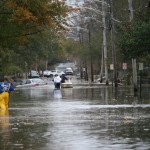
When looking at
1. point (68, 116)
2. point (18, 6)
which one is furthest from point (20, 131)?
point (18, 6)

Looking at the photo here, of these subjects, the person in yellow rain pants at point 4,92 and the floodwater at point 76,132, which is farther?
the person in yellow rain pants at point 4,92

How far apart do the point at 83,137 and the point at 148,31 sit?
2318 centimetres

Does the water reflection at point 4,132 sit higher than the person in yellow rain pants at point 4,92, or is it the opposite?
the person in yellow rain pants at point 4,92

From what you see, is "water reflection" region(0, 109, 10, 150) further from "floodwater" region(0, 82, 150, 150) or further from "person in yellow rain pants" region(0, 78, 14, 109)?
"person in yellow rain pants" region(0, 78, 14, 109)

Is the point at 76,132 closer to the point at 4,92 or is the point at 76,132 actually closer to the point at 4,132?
the point at 4,132

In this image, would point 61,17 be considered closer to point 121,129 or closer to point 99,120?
point 99,120

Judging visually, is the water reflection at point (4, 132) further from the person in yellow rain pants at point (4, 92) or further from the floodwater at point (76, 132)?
the person in yellow rain pants at point (4, 92)

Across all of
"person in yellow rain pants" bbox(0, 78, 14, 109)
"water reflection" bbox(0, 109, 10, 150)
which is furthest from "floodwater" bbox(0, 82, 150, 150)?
"person in yellow rain pants" bbox(0, 78, 14, 109)

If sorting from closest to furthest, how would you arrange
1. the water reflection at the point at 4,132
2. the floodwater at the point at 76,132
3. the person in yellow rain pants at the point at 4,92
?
the floodwater at the point at 76,132 < the water reflection at the point at 4,132 < the person in yellow rain pants at the point at 4,92

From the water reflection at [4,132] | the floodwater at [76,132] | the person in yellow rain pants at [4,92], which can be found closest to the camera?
the floodwater at [76,132]

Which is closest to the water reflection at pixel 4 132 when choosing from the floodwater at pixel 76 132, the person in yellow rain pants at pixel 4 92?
the floodwater at pixel 76 132

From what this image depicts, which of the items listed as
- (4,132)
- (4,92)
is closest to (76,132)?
(4,132)

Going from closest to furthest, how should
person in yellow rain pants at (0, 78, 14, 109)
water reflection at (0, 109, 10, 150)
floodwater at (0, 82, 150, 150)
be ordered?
floodwater at (0, 82, 150, 150) < water reflection at (0, 109, 10, 150) < person in yellow rain pants at (0, 78, 14, 109)

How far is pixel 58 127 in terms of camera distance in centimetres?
1822
